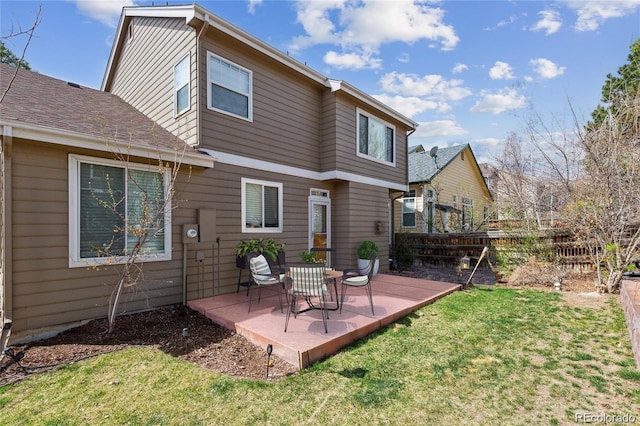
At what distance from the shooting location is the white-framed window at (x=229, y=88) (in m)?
6.18

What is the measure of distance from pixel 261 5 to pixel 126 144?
6690 millimetres

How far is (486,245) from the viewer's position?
9.94m

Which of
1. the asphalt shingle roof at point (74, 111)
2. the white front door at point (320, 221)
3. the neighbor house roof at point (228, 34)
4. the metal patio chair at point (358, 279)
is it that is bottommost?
the metal patio chair at point (358, 279)

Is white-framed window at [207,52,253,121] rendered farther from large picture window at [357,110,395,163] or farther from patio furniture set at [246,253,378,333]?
large picture window at [357,110,395,163]

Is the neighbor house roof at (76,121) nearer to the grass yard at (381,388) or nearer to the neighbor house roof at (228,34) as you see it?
the neighbor house roof at (228,34)

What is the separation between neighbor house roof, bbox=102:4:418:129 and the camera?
5.80 m

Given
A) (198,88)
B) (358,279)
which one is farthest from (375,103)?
(358,279)

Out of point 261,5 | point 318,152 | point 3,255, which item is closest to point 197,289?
point 3,255

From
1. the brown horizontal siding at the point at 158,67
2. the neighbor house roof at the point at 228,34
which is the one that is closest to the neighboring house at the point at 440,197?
the neighbor house roof at the point at 228,34

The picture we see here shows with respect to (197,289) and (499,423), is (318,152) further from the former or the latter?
(499,423)

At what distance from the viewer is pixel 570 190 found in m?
7.89

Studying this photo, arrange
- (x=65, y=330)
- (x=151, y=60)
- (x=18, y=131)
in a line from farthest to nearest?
(x=151, y=60), (x=65, y=330), (x=18, y=131)

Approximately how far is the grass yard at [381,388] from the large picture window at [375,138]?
20.6ft

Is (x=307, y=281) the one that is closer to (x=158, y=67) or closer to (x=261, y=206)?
(x=261, y=206)
